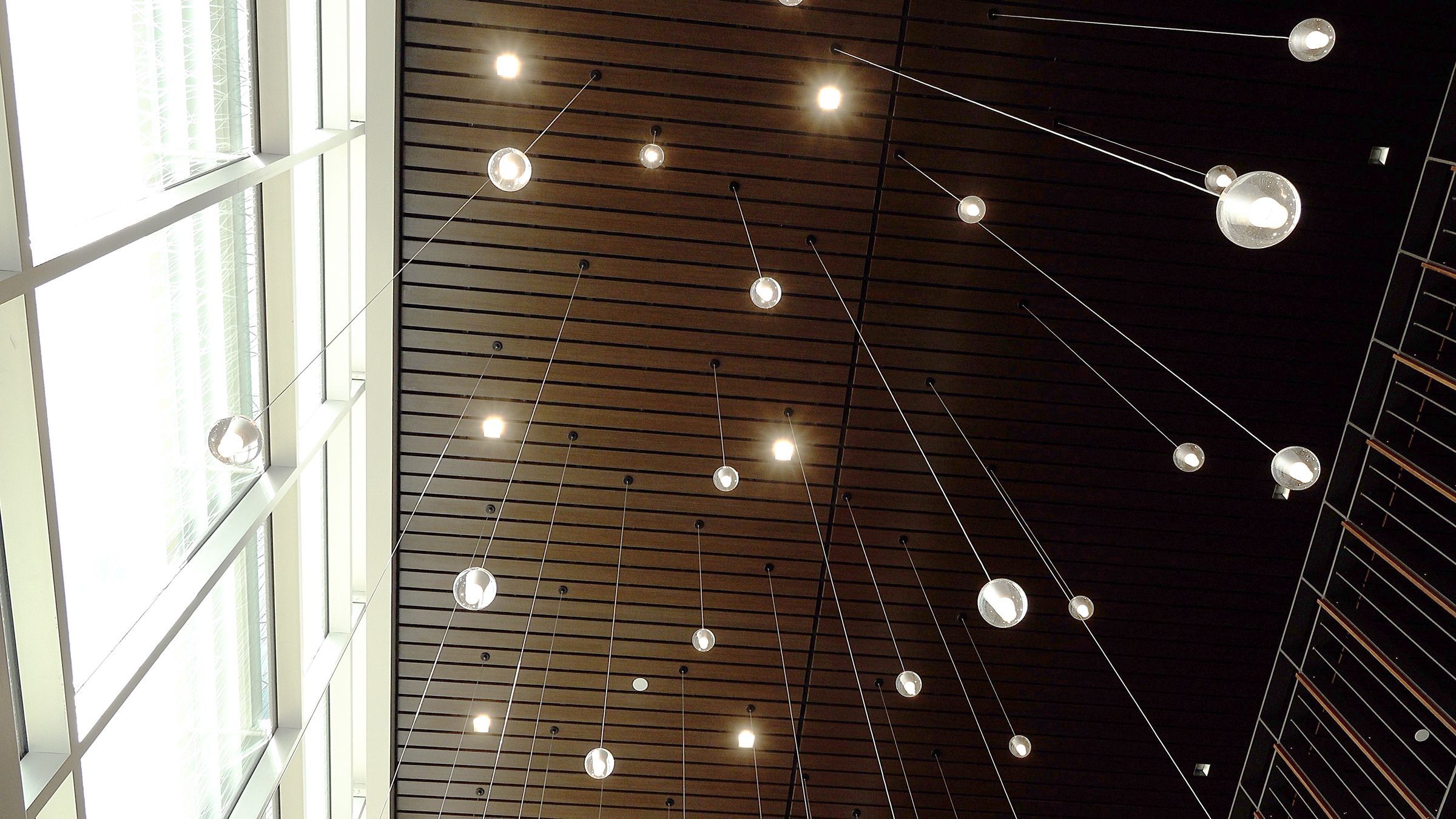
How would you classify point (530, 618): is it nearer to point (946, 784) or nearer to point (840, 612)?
point (840, 612)

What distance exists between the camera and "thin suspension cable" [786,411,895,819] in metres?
5.43

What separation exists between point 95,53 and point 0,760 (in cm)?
218

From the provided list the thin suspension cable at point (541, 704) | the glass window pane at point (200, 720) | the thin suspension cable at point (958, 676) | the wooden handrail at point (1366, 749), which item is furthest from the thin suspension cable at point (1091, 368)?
the glass window pane at point (200, 720)

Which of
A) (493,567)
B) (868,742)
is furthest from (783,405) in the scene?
(868,742)

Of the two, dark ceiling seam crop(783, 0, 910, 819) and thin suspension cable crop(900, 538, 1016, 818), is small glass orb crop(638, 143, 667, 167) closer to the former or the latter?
dark ceiling seam crop(783, 0, 910, 819)

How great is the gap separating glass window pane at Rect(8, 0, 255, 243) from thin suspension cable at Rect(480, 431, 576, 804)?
2.58 m

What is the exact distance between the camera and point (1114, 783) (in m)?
6.21

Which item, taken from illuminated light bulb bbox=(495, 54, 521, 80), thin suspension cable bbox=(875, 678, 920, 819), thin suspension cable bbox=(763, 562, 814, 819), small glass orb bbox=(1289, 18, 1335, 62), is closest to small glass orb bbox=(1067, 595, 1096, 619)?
thin suspension cable bbox=(875, 678, 920, 819)

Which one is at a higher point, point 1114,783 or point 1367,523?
point 1367,523

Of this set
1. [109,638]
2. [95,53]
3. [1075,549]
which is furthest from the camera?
[1075,549]

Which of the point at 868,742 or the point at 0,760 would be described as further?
the point at 868,742

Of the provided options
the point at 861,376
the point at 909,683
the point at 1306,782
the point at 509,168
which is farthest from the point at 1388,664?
the point at 509,168

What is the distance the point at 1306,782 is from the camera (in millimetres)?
5574

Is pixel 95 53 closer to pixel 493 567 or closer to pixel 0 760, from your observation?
pixel 0 760
